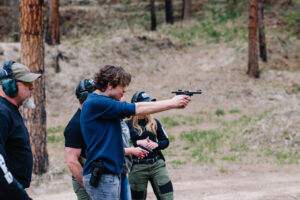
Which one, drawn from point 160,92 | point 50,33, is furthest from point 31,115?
point 50,33

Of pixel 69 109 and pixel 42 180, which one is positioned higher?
pixel 42 180

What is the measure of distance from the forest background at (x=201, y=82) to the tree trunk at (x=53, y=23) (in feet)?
1.35

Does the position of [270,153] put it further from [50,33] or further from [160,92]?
[50,33]

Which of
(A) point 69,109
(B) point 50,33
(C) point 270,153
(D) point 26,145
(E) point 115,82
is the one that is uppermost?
(E) point 115,82

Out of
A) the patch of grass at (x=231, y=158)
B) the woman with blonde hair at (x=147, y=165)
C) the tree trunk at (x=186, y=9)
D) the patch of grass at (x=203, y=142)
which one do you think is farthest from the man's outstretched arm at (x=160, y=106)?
the tree trunk at (x=186, y=9)

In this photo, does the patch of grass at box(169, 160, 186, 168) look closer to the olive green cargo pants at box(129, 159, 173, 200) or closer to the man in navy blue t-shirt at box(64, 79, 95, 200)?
the olive green cargo pants at box(129, 159, 173, 200)

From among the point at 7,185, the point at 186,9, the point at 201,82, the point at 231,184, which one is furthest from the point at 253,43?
the point at 7,185

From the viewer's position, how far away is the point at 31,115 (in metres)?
8.42

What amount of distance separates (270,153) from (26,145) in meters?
8.91

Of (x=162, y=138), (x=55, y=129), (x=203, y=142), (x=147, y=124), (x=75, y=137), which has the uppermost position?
(x=75, y=137)

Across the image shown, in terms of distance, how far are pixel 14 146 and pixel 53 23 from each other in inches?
734

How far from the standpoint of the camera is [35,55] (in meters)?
8.28

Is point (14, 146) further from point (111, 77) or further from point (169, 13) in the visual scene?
point (169, 13)

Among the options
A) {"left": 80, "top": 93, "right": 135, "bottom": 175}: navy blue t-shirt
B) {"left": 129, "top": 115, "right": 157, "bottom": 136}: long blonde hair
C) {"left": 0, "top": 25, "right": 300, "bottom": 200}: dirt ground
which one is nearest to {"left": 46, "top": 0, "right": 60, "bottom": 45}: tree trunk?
{"left": 0, "top": 25, "right": 300, "bottom": 200}: dirt ground
